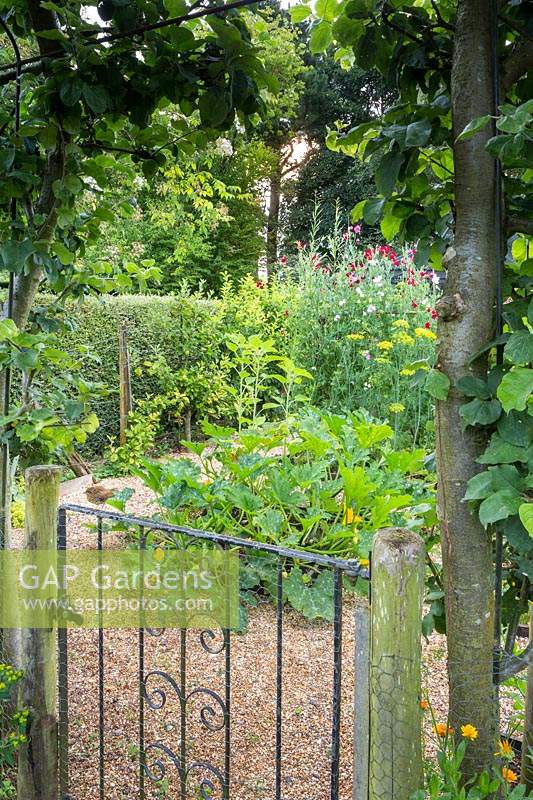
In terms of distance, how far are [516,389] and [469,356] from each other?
0.23 m

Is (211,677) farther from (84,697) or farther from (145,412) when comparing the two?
(145,412)

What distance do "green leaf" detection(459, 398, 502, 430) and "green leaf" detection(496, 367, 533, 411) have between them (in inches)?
5.6

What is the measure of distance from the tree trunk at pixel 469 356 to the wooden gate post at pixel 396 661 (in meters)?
0.15

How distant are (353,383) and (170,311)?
2530mm

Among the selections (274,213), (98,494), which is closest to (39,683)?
(98,494)

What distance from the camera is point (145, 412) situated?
6.60m

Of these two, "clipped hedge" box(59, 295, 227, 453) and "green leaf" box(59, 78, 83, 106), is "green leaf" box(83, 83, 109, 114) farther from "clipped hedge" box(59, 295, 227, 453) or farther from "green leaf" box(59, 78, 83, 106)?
Result: "clipped hedge" box(59, 295, 227, 453)

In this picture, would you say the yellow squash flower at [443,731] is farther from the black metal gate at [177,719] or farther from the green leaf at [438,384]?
the green leaf at [438,384]

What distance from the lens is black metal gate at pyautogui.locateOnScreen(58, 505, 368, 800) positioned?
148 cm

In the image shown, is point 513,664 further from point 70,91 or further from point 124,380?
point 124,380

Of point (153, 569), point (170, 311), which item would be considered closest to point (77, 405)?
point (153, 569)

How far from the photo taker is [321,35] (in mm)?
1516

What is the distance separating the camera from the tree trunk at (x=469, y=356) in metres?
1.25

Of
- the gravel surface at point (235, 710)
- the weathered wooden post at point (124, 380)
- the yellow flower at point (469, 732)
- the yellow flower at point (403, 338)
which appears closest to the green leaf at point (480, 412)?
the yellow flower at point (469, 732)
